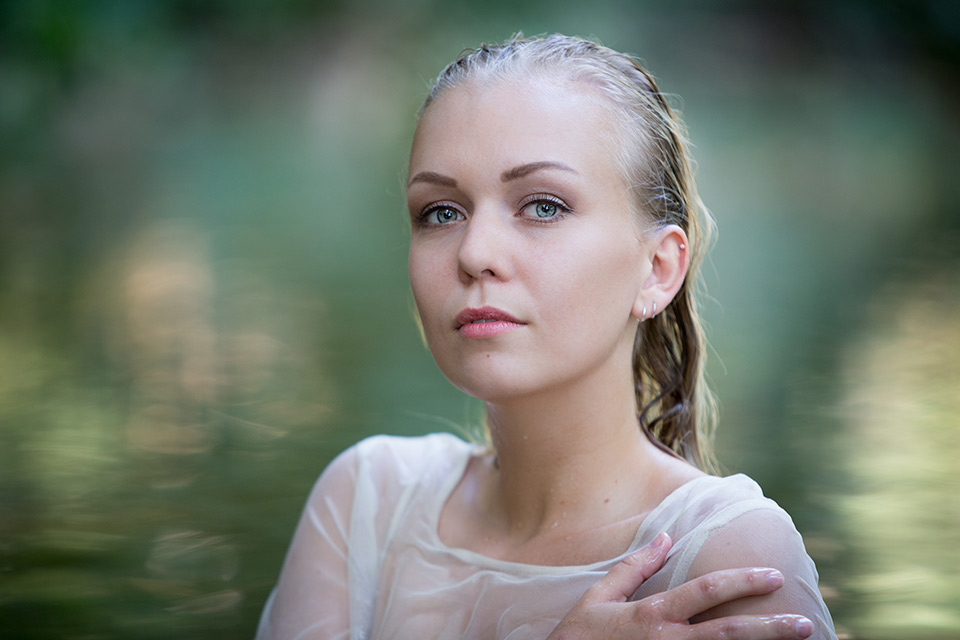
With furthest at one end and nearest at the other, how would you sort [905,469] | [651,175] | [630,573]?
[905,469]
[651,175]
[630,573]

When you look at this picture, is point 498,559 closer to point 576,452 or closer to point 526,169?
point 576,452

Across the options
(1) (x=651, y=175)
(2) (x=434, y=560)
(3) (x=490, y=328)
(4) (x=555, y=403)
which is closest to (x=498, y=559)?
(2) (x=434, y=560)

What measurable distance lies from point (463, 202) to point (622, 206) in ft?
0.69

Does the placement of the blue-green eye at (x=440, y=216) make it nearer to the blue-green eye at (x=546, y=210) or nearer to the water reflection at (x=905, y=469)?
the blue-green eye at (x=546, y=210)

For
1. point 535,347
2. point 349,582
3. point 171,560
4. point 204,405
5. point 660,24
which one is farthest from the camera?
point 660,24

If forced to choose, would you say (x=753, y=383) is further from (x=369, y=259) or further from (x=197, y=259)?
(x=197, y=259)

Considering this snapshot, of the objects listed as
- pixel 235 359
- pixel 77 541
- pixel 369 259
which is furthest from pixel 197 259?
pixel 77 541

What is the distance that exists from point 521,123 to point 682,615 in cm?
62

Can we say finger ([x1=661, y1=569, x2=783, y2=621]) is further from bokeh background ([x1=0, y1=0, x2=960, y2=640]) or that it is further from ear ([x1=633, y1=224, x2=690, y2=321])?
bokeh background ([x1=0, y1=0, x2=960, y2=640])

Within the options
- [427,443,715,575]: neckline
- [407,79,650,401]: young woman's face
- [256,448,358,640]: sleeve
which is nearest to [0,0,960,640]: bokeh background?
[256,448,358,640]: sleeve

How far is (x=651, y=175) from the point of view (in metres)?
1.43

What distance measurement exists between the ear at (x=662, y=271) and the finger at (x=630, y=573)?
13.5 inches

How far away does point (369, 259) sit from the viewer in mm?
5695

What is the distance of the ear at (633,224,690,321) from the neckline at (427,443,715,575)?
24cm
